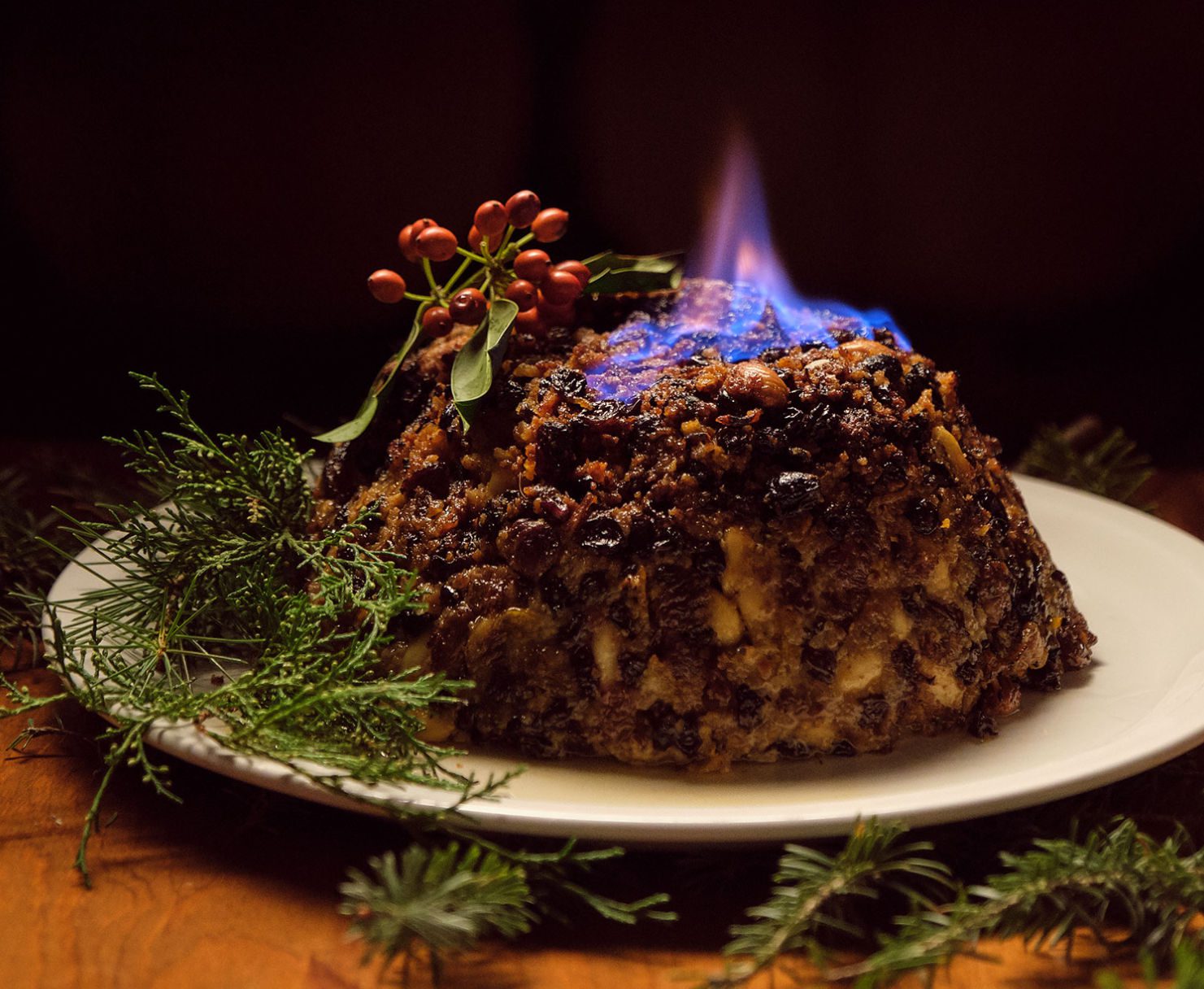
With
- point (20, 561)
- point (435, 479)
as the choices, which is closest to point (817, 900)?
point (435, 479)

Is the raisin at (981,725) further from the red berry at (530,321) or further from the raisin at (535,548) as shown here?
the red berry at (530,321)

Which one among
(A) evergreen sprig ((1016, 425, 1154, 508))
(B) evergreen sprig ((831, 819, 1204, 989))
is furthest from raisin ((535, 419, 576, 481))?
(A) evergreen sprig ((1016, 425, 1154, 508))

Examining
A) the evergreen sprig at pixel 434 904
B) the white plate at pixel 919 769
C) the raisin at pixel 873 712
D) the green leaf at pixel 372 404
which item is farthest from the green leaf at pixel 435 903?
the green leaf at pixel 372 404

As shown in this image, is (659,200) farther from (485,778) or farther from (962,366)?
(485,778)

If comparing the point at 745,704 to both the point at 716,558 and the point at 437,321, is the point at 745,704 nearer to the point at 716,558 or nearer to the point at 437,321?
the point at 716,558

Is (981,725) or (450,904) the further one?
(981,725)

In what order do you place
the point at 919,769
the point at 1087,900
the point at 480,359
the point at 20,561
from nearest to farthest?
the point at 1087,900
the point at 919,769
the point at 480,359
the point at 20,561

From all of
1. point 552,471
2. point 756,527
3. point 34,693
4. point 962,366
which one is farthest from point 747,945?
point 962,366
